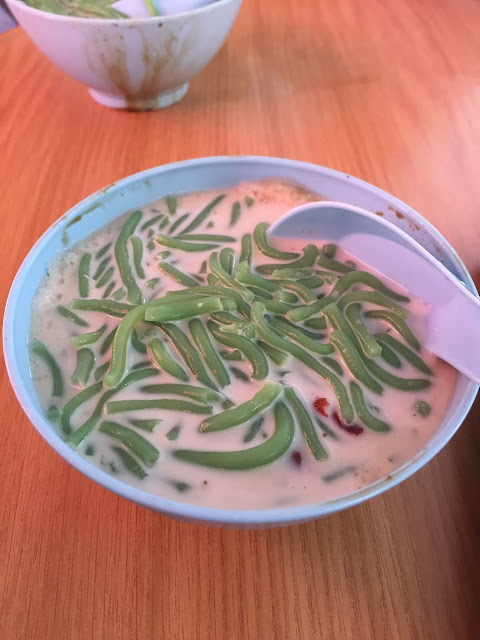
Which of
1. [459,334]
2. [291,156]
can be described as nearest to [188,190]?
[291,156]

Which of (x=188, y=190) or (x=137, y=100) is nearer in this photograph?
(x=188, y=190)

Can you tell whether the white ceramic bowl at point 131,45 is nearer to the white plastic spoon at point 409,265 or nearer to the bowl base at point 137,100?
the bowl base at point 137,100

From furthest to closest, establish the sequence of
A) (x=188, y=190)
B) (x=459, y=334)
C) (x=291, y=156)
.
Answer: (x=291, y=156) < (x=188, y=190) < (x=459, y=334)

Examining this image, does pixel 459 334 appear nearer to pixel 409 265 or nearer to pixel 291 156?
pixel 409 265

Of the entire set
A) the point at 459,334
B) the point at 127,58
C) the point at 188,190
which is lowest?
the point at 459,334

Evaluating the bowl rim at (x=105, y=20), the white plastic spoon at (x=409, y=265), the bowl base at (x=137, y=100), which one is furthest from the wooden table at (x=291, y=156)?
the bowl rim at (x=105, y=20)

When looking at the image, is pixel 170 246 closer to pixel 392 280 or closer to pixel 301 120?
pixel 392 280

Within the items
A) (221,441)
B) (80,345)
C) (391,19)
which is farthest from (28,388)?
(391,19)
